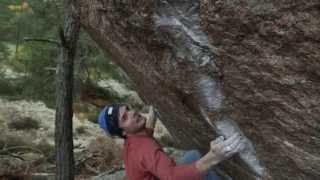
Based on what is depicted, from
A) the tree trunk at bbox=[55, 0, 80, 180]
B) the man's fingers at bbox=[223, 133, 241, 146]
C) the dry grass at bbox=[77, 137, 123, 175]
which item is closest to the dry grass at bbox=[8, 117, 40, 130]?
the dry grass at bbox=[77, 137, 123, 175]

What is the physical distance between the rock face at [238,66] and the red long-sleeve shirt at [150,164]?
0.44 m

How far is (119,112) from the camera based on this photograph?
471 centimetres

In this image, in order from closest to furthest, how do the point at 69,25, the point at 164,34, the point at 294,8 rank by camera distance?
the point at 294,8
the point at 164,34
the point at 69,25

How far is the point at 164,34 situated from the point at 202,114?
838mm

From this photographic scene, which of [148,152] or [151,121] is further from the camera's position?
[151,121]

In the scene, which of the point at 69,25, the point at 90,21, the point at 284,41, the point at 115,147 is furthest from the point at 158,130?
the point at 284,41

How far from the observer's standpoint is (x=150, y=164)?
4391mm

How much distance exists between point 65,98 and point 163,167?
4300 mm

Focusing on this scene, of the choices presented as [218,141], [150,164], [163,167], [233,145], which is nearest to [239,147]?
[233,145]

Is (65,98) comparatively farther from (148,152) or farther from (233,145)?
(233,145)

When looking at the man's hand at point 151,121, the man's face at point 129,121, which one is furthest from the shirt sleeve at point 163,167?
the man's hand at point 151,121

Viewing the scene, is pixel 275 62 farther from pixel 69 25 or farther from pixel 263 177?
pixel 69 25

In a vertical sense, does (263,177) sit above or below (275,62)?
below

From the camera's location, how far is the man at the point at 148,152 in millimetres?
4211
